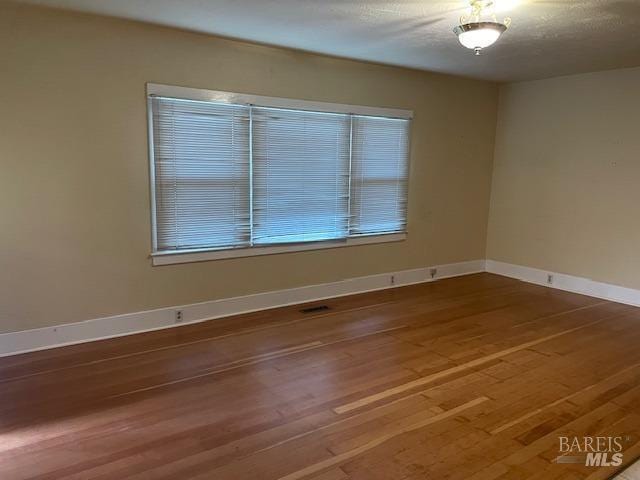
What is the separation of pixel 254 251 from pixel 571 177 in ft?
12.3

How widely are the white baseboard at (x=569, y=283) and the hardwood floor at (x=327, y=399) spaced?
68 centimetres

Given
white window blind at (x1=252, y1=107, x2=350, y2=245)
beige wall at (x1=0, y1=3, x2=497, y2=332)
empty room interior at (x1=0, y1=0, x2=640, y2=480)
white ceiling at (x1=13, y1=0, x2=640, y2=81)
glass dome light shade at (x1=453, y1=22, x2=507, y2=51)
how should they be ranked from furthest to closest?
white window blind at (x1=252, y1=107, x2=350, y2=245)
beige wall at (x1=0, y1=3, x2=497, y2=332)
white ceiling at (x1=13, y1=0, x2=640, y2=81)
glass dome light shade at (x1=453, y1=22, x2=507, y2=51)
empty room interior at (x1=0, y1=0, x2=640, y2=480)

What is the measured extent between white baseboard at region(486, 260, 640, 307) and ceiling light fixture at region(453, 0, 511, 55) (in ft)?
11.3

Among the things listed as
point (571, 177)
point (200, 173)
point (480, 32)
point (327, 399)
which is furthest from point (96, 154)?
point (571, 177)

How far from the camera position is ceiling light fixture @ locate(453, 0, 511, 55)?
2666mm

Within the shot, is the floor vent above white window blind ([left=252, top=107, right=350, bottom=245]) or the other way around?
the other way around

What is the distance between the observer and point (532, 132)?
570cm

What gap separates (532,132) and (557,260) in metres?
1.59

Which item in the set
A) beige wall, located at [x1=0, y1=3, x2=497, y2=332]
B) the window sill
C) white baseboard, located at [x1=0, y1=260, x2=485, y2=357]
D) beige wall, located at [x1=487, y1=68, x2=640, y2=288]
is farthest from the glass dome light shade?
beige wall, located at [x1=487, y1=68, x2=640, y2=288]

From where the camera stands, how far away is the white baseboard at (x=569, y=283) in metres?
4.94

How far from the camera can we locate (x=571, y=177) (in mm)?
5348

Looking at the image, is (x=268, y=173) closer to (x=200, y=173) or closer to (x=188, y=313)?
(x=200, y=173)

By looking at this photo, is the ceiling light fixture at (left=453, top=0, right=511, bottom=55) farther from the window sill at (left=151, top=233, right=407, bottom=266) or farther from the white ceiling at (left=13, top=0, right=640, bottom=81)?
the window sill at (left=151, top=233, right=407, bottom=266)

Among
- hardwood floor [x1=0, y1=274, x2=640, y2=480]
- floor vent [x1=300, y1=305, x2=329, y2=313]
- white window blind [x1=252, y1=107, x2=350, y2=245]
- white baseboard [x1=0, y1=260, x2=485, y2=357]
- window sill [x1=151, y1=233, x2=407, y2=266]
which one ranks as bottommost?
hardwood floor [x1=0, y1=274, x2=640, y2=480]
